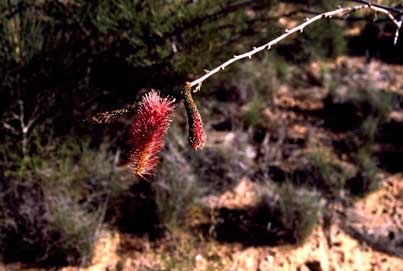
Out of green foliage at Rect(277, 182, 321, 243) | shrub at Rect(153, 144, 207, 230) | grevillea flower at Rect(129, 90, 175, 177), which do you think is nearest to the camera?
grevillea flower at Rect(129, 90, 175, 177)

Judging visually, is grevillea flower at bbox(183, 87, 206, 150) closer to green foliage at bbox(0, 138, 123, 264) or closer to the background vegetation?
the background vegetation

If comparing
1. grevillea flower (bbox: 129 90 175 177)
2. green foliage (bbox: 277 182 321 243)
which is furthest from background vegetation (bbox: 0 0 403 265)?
grevillea flower (bbox: 129 90 175 177)

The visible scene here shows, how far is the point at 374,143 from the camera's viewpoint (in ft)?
14.3

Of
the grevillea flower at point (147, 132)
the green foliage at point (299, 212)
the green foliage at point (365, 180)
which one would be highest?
the green foliage at point (365, 180)

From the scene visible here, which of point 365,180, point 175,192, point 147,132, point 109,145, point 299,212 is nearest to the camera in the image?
point 147,132

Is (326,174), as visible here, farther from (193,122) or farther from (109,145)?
(193,122)

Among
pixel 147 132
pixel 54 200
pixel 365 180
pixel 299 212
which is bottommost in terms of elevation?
pixel 147 132

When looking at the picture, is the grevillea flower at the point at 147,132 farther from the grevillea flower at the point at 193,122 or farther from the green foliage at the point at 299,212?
the green foliage at the point at 299,212

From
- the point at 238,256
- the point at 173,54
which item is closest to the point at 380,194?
the point at 238,256

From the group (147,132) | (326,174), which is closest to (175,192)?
(326,174)

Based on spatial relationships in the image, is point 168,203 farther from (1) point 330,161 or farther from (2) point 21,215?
(1) point 330,161

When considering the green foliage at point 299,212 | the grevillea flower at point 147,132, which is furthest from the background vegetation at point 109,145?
the grevillea flower at point 147,132

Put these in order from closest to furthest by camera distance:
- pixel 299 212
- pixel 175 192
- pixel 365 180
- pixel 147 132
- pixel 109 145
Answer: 1. pixel 147 132
2. pixel 299 212
3. pixel 175 192
4. pixel 365 180
5. pixel 109 145

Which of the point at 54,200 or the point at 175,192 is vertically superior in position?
the point at 175,192
